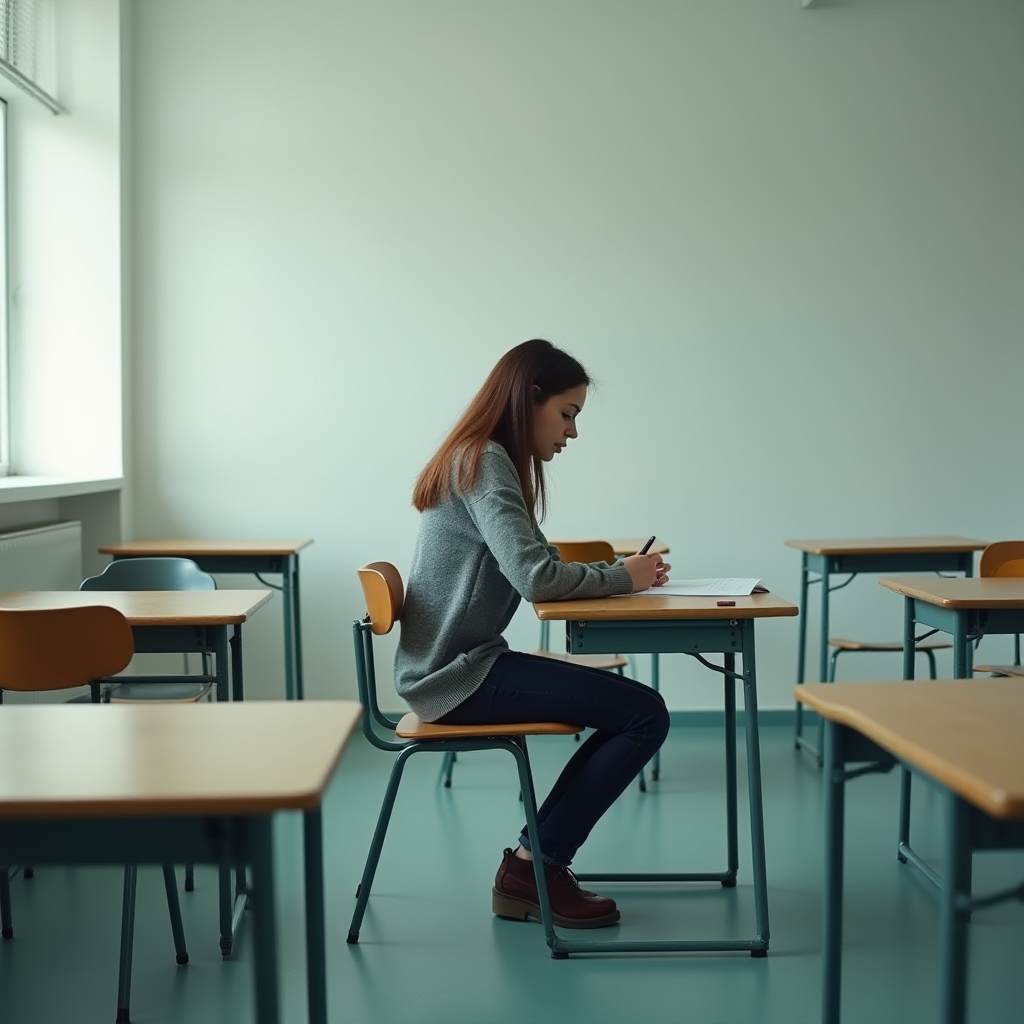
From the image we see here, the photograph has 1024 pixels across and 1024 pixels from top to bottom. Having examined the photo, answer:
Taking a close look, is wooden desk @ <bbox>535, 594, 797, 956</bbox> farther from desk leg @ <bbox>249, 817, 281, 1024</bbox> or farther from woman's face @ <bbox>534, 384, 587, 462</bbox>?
desk leg @ <bbox>249, 817, 281, 1024</bbox>

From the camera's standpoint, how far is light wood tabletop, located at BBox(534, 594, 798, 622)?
93.5 inches

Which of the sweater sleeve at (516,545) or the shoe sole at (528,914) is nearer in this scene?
the sweater sleeve at (516,545)

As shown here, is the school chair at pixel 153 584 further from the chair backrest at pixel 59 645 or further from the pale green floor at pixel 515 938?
the chair backrest at pixel 59 645

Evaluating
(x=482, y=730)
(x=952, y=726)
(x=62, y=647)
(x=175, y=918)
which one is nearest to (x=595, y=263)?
(x=482, y=730)

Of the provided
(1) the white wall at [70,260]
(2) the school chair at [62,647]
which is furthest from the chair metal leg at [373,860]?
(1) the white wall at [70,260]

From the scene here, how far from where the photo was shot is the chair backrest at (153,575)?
319cm

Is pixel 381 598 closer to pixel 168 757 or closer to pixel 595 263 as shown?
pixel 168 757

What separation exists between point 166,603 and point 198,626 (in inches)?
8.3

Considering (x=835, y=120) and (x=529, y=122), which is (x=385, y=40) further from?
(x=835, y=120)

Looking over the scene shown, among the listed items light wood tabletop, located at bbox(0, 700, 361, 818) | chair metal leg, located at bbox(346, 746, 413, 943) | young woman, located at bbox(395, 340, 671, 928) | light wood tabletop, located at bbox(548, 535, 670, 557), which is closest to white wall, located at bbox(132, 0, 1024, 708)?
light wood tabletop, located at bbox(548, 535, 670, 557)

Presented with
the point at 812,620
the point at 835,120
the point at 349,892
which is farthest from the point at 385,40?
the point at 349,892

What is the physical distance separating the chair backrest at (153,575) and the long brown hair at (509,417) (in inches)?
36.1

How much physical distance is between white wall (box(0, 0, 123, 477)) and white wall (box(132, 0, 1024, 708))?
0.66ft

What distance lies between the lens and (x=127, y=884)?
7.30ft
